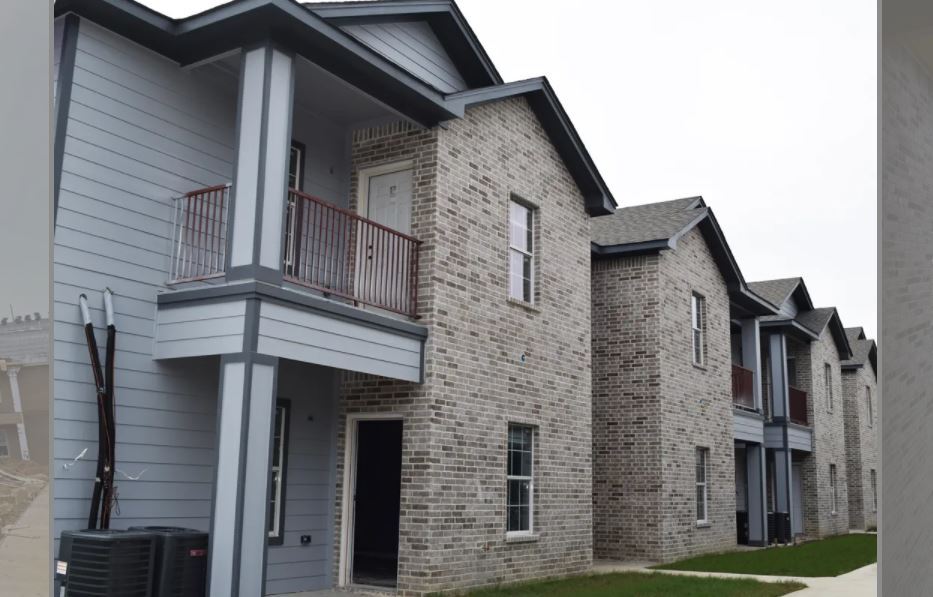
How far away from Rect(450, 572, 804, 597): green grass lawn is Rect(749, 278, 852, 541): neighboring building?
1015 centimetres

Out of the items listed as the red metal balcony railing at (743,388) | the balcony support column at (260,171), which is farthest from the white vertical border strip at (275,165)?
the red metal balcony railing at (743,388)

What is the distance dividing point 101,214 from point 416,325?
12.0 ft

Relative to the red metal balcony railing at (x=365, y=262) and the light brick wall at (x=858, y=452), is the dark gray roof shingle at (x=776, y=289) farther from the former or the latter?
the red metal balcony railing at (x=365, y=262)

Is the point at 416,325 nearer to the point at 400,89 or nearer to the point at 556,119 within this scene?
the point at 400,89

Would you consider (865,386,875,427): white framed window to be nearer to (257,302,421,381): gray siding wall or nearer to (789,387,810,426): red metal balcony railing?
(789,387,810,426): red metal balcony railing

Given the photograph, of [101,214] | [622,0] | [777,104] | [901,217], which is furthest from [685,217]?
[101,214]

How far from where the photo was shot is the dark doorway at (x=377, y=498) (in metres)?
11.1

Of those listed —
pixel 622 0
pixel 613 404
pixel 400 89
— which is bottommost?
pixel 613 404

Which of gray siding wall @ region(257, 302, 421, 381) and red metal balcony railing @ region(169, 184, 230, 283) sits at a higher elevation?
red metal balcony railing @ region(169, 184, 230, 283)

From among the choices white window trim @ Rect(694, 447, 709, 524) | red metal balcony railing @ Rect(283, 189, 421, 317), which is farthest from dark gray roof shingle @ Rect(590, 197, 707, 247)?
red metal balcony railing @ Rect(283, 189, 421, 317)

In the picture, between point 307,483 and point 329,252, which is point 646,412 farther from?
point 329,252

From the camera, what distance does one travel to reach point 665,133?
35.1 metres

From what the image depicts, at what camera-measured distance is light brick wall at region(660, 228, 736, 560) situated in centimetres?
1633

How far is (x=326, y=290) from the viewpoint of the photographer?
9383mm
